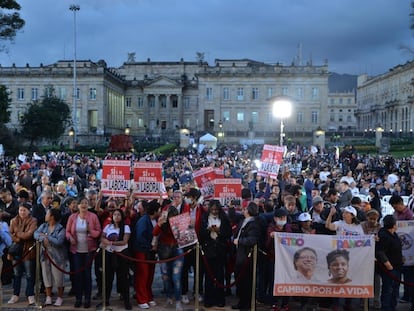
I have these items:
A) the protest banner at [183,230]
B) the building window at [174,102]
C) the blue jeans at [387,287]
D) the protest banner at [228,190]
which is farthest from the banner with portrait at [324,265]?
the building window at [174,102]

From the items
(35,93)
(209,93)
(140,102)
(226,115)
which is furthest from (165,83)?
(35,93)

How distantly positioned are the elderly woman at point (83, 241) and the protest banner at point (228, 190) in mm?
3177

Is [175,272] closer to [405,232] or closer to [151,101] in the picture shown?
[405,232]

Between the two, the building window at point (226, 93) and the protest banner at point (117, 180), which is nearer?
the protest banner at point (117, 180)

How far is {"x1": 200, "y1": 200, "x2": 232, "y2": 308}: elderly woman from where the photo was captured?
28.7ft

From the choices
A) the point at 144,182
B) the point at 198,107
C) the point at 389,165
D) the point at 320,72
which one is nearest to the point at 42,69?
the point at 198,107

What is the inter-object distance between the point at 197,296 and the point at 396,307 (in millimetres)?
3757

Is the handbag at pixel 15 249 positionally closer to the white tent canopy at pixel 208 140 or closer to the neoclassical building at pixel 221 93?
the white tent canopy at pixel 208 140

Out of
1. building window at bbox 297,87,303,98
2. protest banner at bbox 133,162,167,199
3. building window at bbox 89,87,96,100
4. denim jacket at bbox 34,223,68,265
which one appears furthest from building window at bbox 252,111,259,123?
denim jacket at bbox 34,223,68,265

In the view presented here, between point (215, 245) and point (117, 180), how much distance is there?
312 centimetres

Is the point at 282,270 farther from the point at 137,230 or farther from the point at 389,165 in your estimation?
the point at 389,165

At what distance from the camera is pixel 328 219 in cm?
878

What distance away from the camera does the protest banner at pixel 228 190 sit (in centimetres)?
1103

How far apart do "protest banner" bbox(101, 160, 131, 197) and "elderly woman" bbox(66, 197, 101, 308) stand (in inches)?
70.9
